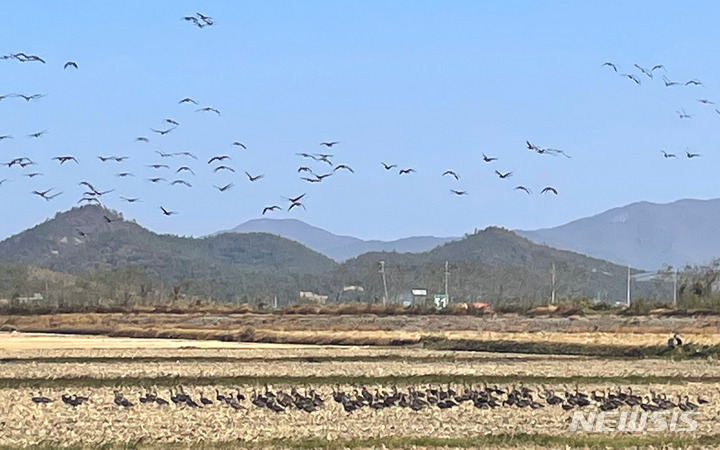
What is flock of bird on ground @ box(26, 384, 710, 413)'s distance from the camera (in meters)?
31.5

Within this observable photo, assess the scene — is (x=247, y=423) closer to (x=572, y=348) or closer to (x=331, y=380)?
(x=331, y=380)

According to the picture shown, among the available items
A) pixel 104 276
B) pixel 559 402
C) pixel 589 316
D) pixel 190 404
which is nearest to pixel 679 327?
pixel 589 316

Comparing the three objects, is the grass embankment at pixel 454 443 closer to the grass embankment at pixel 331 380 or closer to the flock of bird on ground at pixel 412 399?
the flock of bird on ground at pixel 412 399

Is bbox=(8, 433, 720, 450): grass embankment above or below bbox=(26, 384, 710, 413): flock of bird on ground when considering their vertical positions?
below

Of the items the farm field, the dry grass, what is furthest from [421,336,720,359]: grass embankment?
the dry grass

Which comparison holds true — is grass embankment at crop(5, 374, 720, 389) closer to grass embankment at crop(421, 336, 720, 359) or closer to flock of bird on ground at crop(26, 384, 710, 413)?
flock of bird on ground at crop(26, 384, 710, 413)

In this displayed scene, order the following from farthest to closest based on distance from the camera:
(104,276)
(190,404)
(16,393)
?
(104,276) < (16,393) < (190,404)

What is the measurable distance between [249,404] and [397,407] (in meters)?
3.65

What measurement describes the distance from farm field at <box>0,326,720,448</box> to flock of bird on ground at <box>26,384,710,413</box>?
0.11 m

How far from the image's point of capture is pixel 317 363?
47938 millimetres

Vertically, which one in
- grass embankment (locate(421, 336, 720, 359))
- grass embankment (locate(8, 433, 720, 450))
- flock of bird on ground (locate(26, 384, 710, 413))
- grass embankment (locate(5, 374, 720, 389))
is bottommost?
grass embankment (locate(8, 433, 720, 450))

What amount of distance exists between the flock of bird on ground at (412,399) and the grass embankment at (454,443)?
251 inches

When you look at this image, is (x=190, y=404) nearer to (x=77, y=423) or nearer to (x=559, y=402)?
(x=77, y=423)

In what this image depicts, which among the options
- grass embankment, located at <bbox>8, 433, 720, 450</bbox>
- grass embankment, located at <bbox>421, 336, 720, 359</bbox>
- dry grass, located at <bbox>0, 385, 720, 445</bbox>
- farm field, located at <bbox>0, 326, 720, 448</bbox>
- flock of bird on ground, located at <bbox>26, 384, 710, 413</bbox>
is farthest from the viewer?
grass embankment, located at <bbox>421, 336, 720, 359</bbox>
